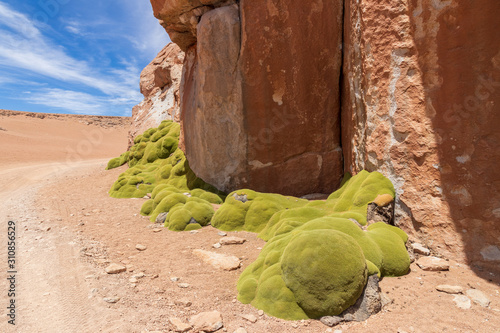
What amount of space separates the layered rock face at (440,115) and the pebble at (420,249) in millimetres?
148

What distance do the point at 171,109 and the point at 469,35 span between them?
57.6 feet

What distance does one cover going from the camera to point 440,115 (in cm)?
525

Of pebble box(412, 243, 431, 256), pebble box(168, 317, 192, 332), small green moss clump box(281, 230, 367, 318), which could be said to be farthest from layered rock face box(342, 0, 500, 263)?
pebble box(168, 317, 192, 332)

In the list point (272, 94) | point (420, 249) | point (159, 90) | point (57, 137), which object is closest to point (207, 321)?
point (420, 249)

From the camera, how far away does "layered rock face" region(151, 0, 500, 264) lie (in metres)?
4.88

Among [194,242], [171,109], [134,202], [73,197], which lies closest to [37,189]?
[73,197]

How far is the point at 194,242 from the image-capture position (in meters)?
→ 6.92

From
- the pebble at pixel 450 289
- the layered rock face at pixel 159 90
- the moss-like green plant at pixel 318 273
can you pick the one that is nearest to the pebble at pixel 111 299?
the moss-like green plant at pixel 318 273

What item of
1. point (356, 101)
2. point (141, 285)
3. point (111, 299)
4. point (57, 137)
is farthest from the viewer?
point (57, 137)

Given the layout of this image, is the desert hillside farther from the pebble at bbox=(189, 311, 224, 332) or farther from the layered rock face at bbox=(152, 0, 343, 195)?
the pebble at bbox=(189, 311, 224, 332)

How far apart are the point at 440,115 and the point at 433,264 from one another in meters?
2.39

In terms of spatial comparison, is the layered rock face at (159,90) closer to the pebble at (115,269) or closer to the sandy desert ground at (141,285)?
the sandy desert ground at (141,285)

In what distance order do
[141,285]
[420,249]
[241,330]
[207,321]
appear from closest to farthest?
[241,330]
[207,321]
[141,285]
[420,249]

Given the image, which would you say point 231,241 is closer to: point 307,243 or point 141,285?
point 141,285
